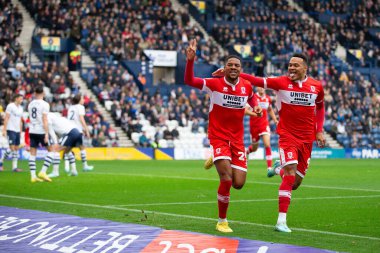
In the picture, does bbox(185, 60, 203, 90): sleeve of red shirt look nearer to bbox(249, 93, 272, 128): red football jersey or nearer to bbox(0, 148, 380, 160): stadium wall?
bbox(249, 93, 272, 128): red football jersey

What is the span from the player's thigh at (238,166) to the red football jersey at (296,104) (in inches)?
30.0

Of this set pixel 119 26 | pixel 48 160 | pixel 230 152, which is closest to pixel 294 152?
pixel 230 152

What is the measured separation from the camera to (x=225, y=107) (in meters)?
12.9

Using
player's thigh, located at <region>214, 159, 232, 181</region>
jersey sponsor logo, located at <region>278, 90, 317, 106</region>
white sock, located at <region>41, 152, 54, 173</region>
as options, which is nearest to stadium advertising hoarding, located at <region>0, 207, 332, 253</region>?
player's thigh, located at <region>214, 159, 232, 181</region>

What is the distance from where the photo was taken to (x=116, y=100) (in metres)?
44.2

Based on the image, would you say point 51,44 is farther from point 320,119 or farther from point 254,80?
point 254,80

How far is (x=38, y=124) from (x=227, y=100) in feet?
36.6

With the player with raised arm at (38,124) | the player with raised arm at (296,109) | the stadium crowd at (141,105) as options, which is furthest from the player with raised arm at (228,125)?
the stadium crowd at (141,105)

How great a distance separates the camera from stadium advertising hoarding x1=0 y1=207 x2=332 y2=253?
34.5ft

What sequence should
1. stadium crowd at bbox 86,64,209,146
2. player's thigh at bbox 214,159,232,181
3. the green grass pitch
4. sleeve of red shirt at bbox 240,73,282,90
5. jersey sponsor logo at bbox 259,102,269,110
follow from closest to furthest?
the green grass pitch
player's thigh at bbox 214,159,232,181
sleeve of red shirt at bbox 240,73,282,90
jersey sponsor logo at bbox 259,102,269,110
stadium crowd at bbox 86,64,209,146

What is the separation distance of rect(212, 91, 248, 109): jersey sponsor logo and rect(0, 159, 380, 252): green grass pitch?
6.03 ft

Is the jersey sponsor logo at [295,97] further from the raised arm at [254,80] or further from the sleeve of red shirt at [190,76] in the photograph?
the sleeve of red shirt at [190,76]

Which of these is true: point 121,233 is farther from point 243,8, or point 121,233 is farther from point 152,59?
point 243,8

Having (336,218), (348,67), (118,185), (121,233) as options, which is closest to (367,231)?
(336,218)
